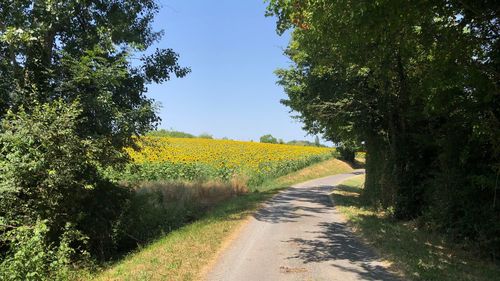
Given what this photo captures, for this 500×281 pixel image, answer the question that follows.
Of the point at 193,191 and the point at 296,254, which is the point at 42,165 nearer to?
the point at 296,254

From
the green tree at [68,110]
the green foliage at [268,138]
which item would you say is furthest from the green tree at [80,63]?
the green foliage at [268,138]

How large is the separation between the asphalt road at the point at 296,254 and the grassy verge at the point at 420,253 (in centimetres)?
42

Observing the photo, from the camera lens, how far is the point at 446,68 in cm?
948

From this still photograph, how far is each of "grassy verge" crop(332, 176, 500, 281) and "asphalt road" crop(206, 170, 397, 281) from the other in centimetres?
42

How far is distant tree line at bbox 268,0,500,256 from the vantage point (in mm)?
9062

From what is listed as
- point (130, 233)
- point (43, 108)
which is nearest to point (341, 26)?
point (43, 108)

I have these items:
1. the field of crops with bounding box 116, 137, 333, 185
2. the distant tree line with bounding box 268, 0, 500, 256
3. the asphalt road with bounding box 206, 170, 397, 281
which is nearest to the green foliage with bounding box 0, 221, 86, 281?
the asphalt road with bounding box 206, 170, 397, 281

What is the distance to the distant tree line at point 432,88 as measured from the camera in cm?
906

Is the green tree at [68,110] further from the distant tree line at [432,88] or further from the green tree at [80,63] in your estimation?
the distant tree line at [432,88]

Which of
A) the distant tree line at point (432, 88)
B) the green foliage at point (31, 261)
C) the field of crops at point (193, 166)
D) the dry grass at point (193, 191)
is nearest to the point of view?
the green foliage at point (31, 261)

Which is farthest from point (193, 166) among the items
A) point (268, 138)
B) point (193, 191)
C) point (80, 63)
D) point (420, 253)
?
point (268, 138)

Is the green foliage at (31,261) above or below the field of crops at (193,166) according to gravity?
below

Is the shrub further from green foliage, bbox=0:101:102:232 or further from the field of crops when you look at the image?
the field of crops

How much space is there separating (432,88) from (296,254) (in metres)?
5.02
